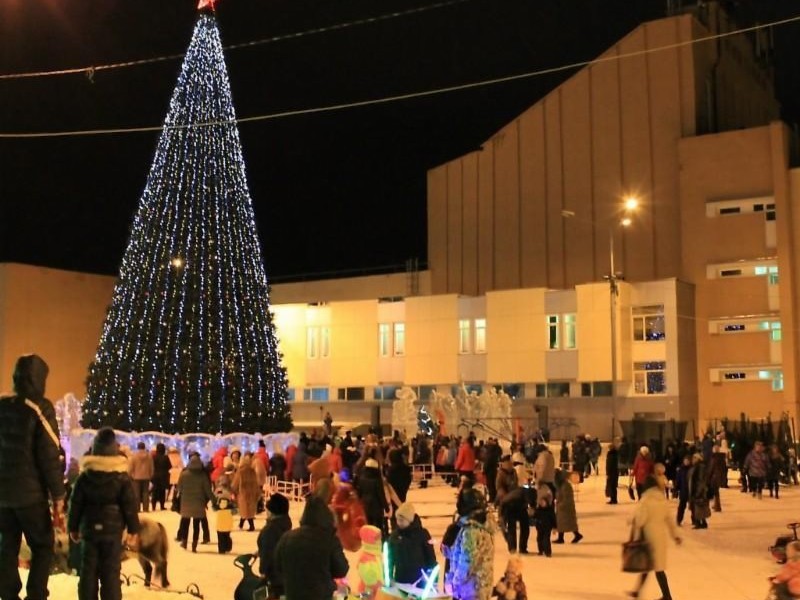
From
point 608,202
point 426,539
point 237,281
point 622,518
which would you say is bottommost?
point 622,518

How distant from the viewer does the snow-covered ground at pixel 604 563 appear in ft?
33.4

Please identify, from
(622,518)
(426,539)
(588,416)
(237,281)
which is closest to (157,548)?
(426,539)

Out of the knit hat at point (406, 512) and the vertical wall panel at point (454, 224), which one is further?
the vertical wall panel at point (454, 224)

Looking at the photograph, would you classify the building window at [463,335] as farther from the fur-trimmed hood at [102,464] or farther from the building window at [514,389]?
the fur-trimmed hood at [102,464]

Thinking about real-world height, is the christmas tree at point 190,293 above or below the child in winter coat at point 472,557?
above

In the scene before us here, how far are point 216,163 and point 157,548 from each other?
16244 millimetres

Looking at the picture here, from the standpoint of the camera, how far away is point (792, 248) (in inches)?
1716

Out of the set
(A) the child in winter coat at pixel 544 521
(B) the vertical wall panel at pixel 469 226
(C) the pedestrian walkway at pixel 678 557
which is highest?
(B) the vertical wall panel at pixel 469 226

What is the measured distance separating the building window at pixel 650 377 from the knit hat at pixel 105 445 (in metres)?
40.3

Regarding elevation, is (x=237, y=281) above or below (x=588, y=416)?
above

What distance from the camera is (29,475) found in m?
5.88

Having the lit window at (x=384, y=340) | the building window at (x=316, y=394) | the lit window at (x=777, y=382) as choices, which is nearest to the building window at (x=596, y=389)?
the lit window at (x=777, y=382)

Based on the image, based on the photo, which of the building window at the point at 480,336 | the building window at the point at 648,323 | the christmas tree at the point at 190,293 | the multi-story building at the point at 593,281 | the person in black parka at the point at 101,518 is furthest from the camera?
the building window at the point at 480,336

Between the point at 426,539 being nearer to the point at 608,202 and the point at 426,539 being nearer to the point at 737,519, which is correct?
the point at 737,519
